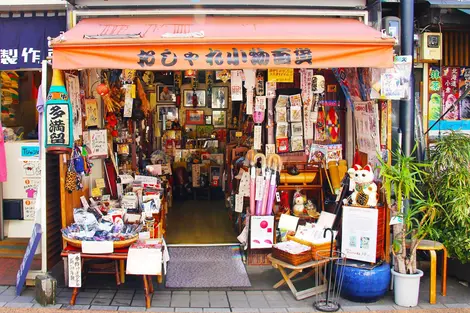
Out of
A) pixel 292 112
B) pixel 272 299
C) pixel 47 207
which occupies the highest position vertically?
pixel 292 112

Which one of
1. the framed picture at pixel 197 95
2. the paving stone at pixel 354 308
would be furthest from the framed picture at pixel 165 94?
the paving stone at pixel 354 308

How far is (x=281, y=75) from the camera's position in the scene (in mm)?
7914

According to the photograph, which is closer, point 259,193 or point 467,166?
point 467,166

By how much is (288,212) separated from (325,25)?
308 cm

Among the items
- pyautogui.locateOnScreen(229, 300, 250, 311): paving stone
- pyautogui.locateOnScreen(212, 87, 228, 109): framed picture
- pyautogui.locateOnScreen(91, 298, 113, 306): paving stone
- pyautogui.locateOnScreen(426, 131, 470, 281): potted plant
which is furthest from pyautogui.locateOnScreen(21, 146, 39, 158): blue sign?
pyautogui.locateOnScreen(426, 131, 470, 281): potted plant

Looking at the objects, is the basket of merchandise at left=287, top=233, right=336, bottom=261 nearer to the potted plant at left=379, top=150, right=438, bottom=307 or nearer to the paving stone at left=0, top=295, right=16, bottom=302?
the potted plant at left=379, top=150, right=438, bottom=307

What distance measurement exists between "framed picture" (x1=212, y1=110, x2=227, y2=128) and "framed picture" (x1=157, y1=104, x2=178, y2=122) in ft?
3.54

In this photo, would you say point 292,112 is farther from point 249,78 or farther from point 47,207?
point 47,207

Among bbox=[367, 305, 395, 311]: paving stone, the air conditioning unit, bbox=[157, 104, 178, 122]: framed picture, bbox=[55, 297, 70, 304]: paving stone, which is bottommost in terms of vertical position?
bbox=[367, 305, 395, 311]: paving stone

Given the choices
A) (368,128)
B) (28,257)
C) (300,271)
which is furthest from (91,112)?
(368,128)

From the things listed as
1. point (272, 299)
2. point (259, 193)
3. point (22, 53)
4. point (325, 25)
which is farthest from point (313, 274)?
point (22, 53)

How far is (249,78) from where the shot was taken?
775 cm

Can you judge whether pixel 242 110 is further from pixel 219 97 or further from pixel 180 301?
pixel 180 301

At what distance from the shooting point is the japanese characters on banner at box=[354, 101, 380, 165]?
7188 mm
